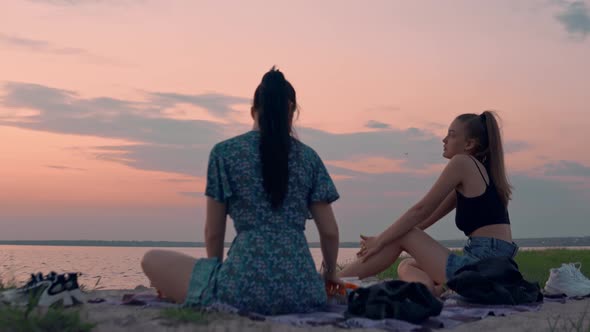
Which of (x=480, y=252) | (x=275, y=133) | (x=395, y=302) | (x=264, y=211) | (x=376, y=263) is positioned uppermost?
(x=275, y=133)

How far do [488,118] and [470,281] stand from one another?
1.66 metres

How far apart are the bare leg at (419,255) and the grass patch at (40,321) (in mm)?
3334

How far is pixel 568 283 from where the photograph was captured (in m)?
7.58

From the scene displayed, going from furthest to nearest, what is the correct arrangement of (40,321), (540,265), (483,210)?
(540,265) → (483,210) → (40,321)

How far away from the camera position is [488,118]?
6730 mm

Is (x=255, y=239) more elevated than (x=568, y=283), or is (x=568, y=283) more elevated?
(x=255, y=239)

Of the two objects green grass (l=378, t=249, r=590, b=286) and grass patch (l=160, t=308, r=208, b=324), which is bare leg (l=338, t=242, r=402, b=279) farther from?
green grass (l=378, t=249, r=590, b=286)

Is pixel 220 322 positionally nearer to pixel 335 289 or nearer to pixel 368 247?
pixel 335 289

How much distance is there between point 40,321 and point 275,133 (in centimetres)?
199

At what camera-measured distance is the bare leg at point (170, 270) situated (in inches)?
203

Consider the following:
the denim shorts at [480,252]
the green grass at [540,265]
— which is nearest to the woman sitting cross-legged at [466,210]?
the denim shorts at [480,252]

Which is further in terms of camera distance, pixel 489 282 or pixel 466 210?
pixel 466 210

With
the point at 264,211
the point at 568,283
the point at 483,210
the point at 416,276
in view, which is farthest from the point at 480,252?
the point at 264,211

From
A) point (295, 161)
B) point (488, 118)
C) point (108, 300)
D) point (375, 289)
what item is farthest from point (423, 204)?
point (108, 300)
